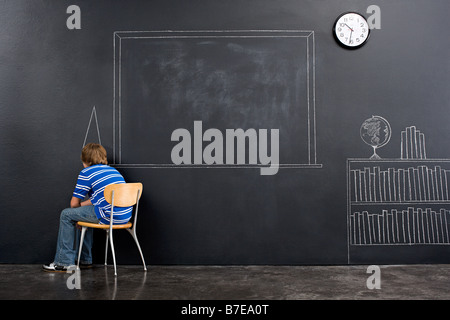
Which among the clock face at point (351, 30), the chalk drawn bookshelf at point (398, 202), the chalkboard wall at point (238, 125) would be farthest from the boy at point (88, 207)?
the clock face at point (351, 30)

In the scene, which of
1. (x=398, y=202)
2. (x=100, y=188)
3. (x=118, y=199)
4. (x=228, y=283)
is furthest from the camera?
(x=398, y=202)

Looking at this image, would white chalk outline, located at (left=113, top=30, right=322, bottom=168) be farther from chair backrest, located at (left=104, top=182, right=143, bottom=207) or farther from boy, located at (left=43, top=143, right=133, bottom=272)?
chair backrest, located at (left=104, top=182, right=143, bottom=207)

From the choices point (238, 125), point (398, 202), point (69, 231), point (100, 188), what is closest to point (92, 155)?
point (100, 188)

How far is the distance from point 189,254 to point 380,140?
80.8 inches

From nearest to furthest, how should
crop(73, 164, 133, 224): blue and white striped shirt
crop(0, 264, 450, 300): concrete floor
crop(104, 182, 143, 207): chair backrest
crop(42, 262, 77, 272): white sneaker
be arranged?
crop(0, 264, 450, 300): concrete floor < crop(104, 182, 143, 207): chair backrest < crop(73, 164, 133, 224): blue and white striped shirt < crop(42, 262, 77, 272): white sneaker

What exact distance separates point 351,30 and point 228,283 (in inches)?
98.8

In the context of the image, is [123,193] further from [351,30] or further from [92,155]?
[351,30]

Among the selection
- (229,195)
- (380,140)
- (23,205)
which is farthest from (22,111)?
(380,140)

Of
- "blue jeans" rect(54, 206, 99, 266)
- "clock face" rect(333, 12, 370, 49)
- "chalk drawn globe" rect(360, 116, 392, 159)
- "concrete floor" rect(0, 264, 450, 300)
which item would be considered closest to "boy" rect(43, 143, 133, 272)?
"blue jeans" rect(54, 206, 99, 266)

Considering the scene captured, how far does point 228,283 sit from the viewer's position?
3061 millimetres

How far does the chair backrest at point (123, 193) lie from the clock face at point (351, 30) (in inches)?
89.4

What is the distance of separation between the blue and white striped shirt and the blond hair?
Result: 5 centimetres

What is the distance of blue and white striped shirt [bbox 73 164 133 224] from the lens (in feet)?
10.9

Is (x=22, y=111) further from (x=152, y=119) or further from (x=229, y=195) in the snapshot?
(x=229, y=195)
